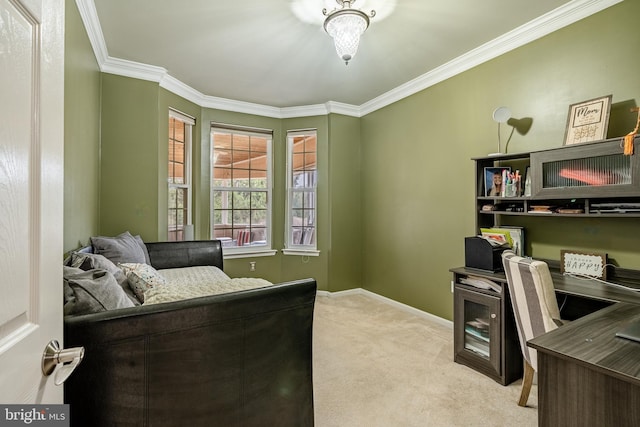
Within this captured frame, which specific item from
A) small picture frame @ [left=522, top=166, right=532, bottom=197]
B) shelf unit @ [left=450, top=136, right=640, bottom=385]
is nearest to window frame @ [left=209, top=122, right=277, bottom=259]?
shelf unit @ [left=450, top=136, right=640, bottom=385]

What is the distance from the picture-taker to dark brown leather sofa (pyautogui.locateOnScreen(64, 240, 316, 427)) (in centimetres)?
113

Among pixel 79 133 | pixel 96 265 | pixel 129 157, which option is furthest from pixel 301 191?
pixel 96 265

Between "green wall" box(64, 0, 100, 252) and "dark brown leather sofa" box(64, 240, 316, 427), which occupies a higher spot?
"green wall" box(64, 0, 100, 252)

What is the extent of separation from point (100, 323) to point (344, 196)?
3.66 m

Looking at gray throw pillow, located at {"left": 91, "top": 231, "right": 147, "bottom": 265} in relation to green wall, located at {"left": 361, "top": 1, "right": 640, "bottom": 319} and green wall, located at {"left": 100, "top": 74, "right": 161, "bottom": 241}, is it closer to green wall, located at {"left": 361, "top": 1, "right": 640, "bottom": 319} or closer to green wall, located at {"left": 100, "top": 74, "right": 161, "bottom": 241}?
green wall, located at {"left": 100, "top": 74, "right": 161, "bottom": 241}

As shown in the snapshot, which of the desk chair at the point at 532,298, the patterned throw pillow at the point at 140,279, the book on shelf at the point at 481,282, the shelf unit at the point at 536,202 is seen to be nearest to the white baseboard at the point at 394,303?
the shelf unit at the point at 536,202

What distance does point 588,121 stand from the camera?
7.06 feet

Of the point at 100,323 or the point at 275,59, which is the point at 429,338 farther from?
the point at 275,59

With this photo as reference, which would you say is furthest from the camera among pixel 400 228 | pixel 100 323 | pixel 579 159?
pixel 400 228

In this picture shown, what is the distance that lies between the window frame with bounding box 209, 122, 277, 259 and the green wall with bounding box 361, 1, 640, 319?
4.59 ft

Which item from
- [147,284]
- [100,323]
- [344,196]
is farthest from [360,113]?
[100,323]

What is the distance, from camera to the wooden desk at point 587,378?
39.3 inches

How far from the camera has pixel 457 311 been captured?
2.56m

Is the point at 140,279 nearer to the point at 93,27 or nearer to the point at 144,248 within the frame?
the point at 144,248
